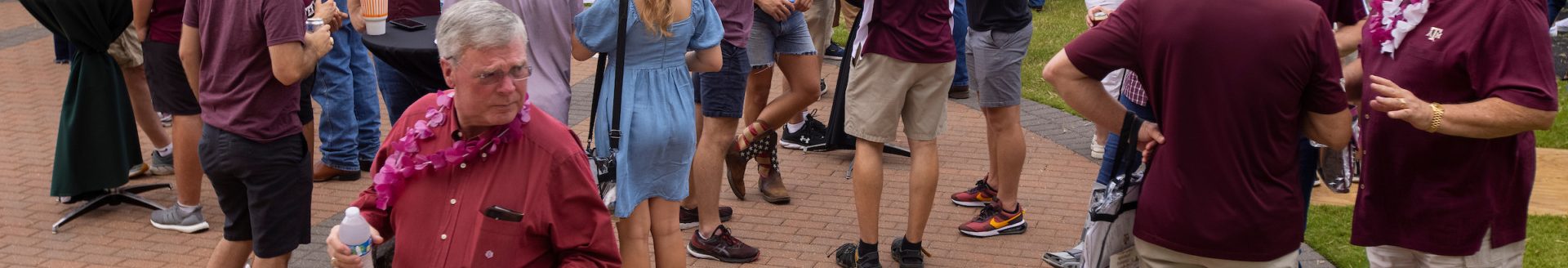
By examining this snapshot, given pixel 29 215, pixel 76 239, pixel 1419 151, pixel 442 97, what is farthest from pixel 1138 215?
pixel 29 215

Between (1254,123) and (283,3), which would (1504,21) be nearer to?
(1254,123)

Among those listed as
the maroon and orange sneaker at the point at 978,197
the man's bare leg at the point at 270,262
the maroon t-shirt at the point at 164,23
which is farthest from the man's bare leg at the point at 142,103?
the maroon and orange sneaker at the point at 978,197

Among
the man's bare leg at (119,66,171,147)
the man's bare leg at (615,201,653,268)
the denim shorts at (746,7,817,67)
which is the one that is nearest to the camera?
the man's bare leg at (615,201,653,268)

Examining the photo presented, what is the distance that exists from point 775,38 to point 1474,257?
3537 mm

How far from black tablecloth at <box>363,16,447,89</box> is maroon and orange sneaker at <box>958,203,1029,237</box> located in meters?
2.51

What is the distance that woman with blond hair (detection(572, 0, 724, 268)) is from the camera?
4762 mm

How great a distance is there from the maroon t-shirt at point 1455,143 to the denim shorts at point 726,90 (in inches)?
110

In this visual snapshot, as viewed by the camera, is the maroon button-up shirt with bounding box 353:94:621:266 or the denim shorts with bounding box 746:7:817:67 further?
the denim shorts with bounding box 746:7:817:67

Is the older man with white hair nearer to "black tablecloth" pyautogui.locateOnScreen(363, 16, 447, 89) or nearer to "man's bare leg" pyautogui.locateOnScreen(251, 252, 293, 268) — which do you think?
"man's bare leg" pyautogui.locateOnScreen(251, 252, 293, 268)

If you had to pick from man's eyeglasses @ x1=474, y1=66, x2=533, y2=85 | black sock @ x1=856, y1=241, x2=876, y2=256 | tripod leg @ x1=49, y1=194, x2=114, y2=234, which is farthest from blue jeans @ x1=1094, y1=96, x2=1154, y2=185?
tripod leg @ x1=49, y1=194, x2=114, y2=234

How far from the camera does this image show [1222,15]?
3.41m

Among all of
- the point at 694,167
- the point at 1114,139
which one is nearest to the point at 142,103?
the point at 694,167

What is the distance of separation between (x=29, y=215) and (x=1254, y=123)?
19.4ft

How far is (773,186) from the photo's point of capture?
7.03 metres
